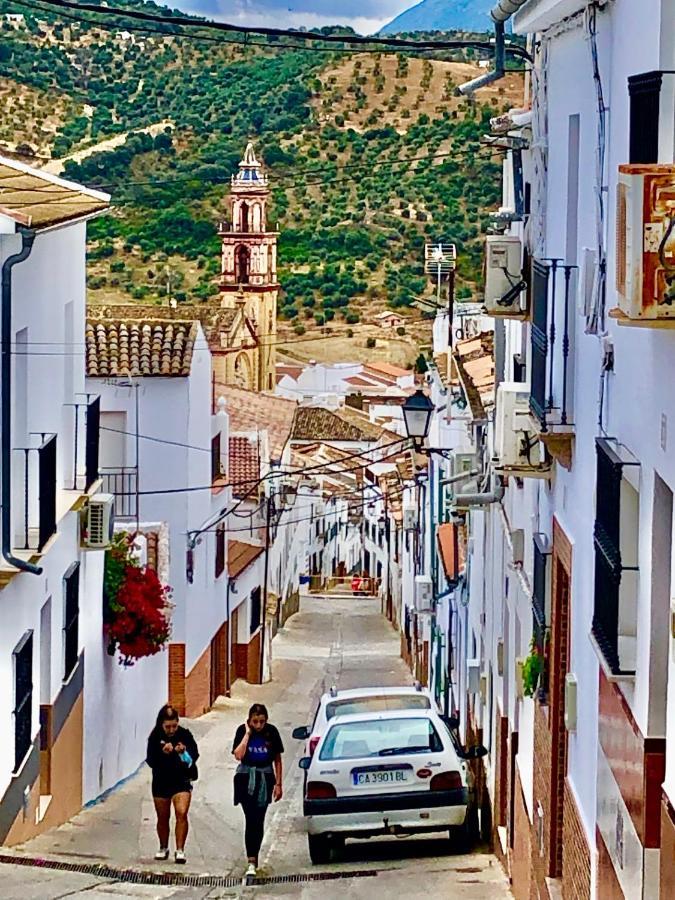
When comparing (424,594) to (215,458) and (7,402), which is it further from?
(7,402)

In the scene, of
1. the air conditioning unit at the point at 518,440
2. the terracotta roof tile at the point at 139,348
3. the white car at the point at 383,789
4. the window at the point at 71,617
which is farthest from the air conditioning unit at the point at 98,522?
the terracotta roof tile at the point at 139,348

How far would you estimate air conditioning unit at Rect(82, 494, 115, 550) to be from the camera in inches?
654

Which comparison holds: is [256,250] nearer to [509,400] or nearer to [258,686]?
[258,686]

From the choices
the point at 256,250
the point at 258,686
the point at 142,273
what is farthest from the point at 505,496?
the point at 256,250

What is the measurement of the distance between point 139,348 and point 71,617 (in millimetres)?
9353

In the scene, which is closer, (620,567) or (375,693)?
(620,567)

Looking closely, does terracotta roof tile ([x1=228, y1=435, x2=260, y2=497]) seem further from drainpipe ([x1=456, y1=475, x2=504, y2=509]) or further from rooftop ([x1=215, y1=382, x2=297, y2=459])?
drainpipe ([x1=456, y1=475, x2=504, y2=509])

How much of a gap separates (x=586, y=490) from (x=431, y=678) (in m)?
23.7

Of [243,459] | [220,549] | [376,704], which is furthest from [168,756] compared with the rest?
[243,459]

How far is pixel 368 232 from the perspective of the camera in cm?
8762

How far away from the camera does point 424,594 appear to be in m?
31.7

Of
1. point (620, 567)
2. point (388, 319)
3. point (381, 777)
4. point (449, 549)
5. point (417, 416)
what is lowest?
point (381, 777)

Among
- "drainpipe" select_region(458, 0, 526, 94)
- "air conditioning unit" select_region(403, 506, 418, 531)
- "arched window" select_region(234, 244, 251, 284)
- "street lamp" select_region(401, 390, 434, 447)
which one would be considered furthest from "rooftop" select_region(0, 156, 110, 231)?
"arched window" select_region(234, 244, 251, 284)

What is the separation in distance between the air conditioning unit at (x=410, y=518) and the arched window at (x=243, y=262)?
53.9 meters
